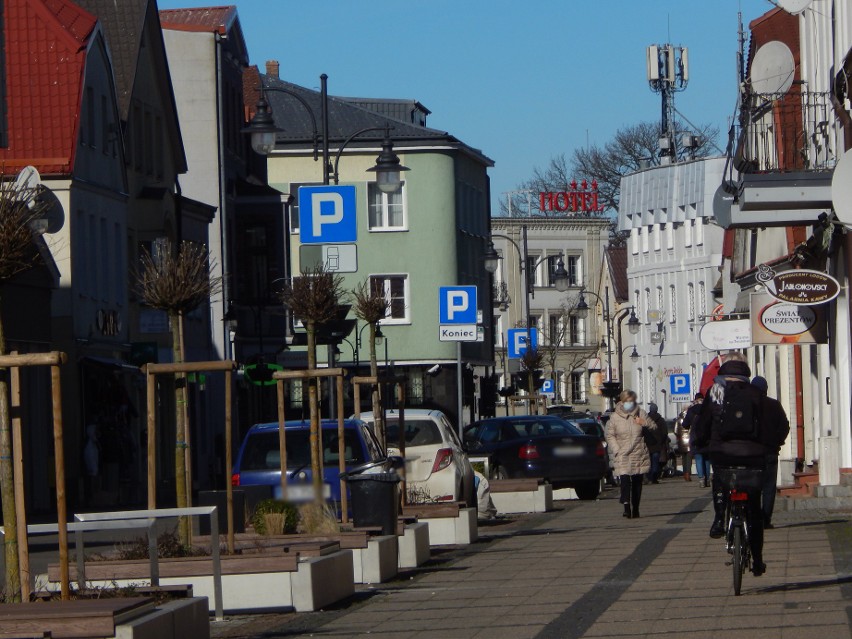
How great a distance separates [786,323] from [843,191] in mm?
11756

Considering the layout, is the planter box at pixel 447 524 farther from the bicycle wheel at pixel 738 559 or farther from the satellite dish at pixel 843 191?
the satellite dish at pixel 843 191

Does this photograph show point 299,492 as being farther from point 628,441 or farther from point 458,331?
point 458,331

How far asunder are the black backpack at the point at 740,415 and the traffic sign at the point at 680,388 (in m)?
41.6

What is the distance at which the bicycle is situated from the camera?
13648 mm

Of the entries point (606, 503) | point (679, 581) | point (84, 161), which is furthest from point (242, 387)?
point (679, 581)

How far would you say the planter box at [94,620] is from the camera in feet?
30.2

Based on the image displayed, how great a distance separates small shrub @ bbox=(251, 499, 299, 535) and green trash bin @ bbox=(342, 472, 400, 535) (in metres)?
0.65

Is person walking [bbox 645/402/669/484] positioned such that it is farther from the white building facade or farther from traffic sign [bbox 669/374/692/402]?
the white building facade

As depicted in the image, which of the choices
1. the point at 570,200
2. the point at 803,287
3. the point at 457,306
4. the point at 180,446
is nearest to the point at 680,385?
the point at 457,306

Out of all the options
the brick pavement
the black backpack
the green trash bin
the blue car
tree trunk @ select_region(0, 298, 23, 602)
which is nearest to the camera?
tree trunk @ select_region(0, 298, 23, 602)

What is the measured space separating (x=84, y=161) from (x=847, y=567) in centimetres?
2732

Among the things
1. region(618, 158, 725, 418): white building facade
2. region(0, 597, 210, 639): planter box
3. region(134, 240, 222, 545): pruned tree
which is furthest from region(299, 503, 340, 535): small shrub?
region(618, 158, 725, 418): white building facade

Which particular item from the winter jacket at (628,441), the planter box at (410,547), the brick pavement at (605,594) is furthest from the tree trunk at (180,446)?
the winter jacket at (628,441)

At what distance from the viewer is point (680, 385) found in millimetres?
56562
